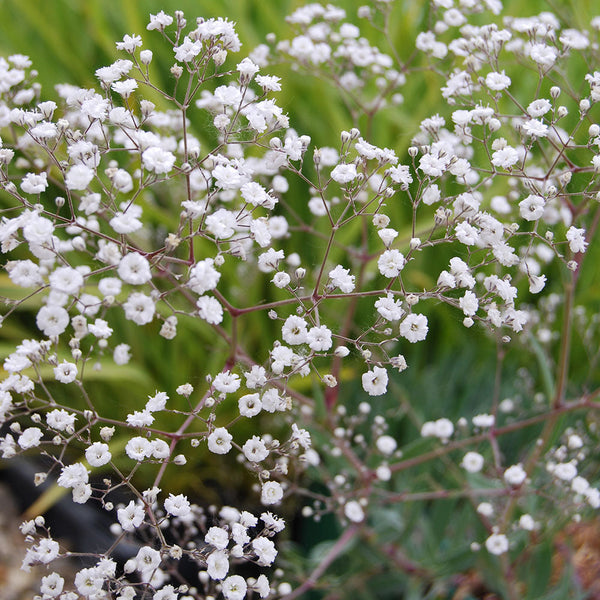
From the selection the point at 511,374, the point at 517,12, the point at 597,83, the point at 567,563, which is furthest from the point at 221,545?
the point at 517,12

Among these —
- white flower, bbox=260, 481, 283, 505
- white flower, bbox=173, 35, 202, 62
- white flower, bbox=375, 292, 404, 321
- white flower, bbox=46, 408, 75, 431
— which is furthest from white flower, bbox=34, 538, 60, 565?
white flower, bbox=173, 35, 202, 62

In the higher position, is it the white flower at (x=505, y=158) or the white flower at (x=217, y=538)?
the white flower at (x=505, y=158)

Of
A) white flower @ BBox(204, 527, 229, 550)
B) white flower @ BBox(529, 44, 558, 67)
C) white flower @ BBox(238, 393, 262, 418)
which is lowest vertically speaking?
white flower @ BBox(204, 527, 229, 550)

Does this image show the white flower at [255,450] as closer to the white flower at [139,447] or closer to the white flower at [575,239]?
the white flower at [139,447]

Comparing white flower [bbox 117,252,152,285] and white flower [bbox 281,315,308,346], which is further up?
white flower [bbox 117,252,152,285]

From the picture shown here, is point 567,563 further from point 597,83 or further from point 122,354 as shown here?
point 122,354

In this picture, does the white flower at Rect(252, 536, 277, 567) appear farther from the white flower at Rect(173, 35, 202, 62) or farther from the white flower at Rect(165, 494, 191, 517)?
the white flower at Rect(173, 35, 202, 62)

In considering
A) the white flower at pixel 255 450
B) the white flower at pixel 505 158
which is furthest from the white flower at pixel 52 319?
the white flower at pixel 505 158

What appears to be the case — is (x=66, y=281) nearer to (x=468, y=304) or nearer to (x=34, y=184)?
(x=34, y=184)
